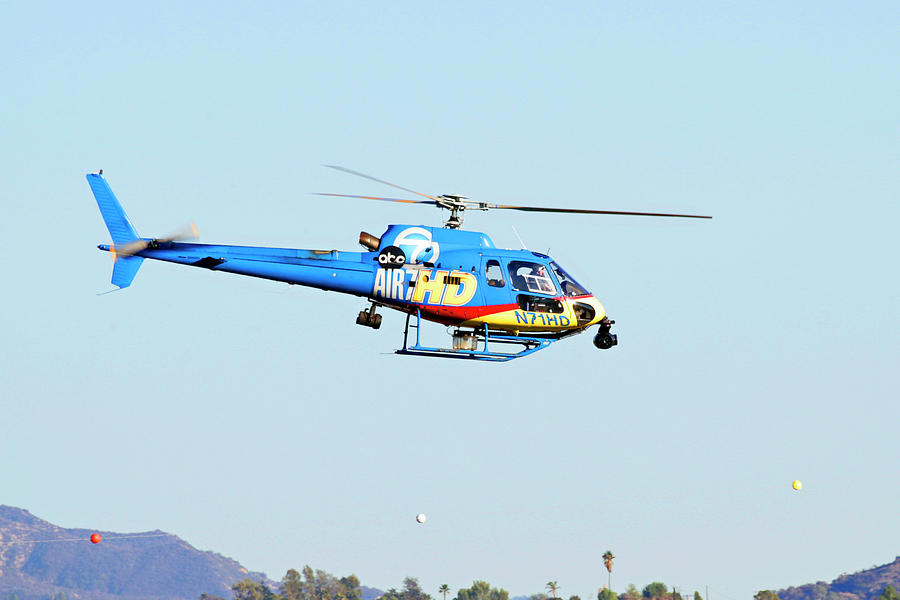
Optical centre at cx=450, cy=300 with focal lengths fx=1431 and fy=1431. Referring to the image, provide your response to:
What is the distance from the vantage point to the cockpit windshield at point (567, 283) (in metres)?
51.0

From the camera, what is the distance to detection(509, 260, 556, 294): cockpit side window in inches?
1975

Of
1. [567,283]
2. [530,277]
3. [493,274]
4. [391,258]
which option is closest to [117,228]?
[391,258]

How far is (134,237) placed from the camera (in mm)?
48281

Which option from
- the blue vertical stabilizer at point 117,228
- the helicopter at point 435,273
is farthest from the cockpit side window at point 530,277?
the blue vertical stabilizer at point 117,228

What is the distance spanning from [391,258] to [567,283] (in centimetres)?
665

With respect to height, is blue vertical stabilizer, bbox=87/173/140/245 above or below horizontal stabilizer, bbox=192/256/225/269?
above

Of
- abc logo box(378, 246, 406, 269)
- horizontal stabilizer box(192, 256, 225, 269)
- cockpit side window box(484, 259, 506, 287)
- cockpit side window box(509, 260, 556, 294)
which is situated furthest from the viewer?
cockpit side window box(509, 260, 556, 294)

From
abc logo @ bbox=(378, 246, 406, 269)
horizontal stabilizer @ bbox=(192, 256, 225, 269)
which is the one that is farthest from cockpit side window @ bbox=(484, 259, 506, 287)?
horizontal stabilizer @ bbox=(192, 256, 225, 269)

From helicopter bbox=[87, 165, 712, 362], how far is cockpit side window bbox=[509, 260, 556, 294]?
0.04 meters

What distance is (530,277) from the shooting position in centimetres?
5041

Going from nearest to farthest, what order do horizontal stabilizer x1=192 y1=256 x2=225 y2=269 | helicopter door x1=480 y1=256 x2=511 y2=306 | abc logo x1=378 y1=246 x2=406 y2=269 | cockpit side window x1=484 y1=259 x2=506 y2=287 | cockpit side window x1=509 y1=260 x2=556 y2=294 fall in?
horizontal stabilizer x1=192 y1=256 x2=225 y2=269
abc logo x1=378 y1=246 x2=406 y2=269
helicopter door x1=480 y1=256 x2=511 y2=306
cockpit side window x1=484 y1=259 x2=506 y2=287
cockpit side window x1=509 y1=260 x2=556 y2=294

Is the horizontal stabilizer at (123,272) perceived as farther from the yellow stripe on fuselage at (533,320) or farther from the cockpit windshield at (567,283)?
the cockpit windshield at (567,283)

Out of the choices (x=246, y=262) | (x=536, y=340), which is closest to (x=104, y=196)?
(x=246, y=262)

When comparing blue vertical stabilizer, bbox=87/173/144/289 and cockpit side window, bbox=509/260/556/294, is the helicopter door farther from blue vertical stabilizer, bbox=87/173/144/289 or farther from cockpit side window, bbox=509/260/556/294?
blue vertical stabilizer, bbox=87/173/144/289
